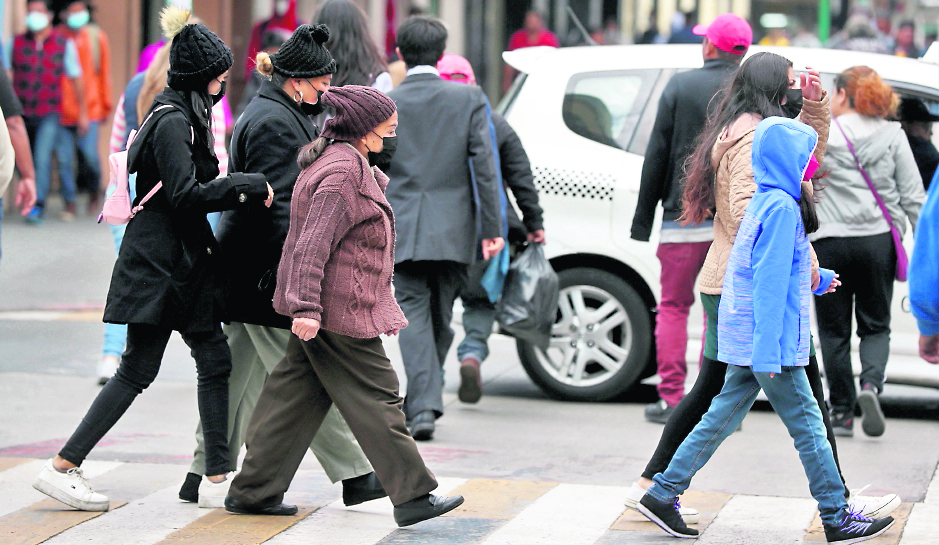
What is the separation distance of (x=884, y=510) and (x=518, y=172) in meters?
2.80

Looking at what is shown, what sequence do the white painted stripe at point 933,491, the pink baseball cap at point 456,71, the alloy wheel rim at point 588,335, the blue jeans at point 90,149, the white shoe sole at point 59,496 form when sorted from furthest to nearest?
the blue jeans at point 90,149, the alloy wheel rim at point 588,335, the pink baseball cap at point 456,71, the white painted stripe at point 933,491, the white shoe sole at point 59,496

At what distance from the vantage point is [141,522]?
4988mm

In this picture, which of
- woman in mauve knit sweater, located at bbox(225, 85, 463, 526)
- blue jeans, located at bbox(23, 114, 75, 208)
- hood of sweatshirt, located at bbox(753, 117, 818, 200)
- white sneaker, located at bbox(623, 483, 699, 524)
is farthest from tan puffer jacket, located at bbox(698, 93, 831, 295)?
blue jeans, located at bbox(23, 114, 75, 208)

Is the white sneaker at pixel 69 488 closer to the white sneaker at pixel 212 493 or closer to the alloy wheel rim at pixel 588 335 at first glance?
the white sneaker at pixel 212 493

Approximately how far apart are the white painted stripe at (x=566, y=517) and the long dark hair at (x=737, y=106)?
3.61ft

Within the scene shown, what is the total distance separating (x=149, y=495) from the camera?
5.39 meters

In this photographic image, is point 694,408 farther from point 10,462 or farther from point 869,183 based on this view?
point 10,462

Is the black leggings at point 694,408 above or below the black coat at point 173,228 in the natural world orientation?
below

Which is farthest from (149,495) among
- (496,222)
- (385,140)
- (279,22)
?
(279,22)

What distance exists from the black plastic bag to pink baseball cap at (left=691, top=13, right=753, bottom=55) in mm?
1371

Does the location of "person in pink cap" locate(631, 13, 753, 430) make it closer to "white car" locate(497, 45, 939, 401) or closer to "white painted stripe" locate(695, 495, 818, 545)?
"white car" locate(497, 45, 939, 401)

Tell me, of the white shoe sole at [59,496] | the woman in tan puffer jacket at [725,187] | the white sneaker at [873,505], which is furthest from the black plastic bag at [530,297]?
the white shoe sole at [59,496]

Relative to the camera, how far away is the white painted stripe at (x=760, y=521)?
4.92 m

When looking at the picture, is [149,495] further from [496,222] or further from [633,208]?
[633,208]
